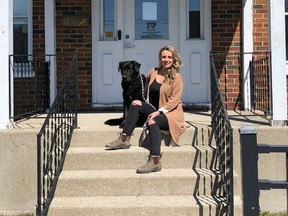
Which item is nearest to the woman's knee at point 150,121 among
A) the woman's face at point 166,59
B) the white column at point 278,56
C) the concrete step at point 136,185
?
the concrete step at point 136,185

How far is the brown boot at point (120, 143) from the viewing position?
487 cm

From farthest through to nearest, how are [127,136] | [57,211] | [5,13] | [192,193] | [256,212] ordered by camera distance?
[5,13]
[127,136]
[192,193]
[57,211]
[256,212]

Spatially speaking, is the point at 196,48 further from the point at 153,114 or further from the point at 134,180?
the point at 134,180

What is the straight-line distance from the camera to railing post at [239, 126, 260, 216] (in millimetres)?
2805

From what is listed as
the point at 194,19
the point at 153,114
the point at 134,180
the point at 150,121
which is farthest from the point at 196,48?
the point at 134,180

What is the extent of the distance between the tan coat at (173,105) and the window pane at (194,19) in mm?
2486

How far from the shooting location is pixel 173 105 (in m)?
4.93

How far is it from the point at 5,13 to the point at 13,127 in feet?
4.64

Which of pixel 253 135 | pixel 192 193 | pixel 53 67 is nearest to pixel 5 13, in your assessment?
pixel 53 67

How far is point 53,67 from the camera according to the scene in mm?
6988

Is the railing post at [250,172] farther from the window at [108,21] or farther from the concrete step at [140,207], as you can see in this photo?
the window at [108,21]

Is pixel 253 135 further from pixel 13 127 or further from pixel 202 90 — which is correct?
pixel 202 90

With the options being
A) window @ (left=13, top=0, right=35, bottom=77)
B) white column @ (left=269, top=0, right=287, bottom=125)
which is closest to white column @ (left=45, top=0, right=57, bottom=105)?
window @ (left=13, top=0, right=35, bottom=77)

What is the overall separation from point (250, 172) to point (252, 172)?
1cm
